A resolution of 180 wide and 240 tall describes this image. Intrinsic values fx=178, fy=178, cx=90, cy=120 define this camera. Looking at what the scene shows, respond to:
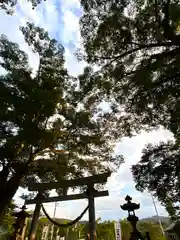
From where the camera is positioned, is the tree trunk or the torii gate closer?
the torii gate

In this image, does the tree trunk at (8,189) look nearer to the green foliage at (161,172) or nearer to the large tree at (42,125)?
the large tree at (42,125)

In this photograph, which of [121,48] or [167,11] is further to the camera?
[121,48]

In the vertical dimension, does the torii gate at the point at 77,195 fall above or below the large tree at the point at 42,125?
below

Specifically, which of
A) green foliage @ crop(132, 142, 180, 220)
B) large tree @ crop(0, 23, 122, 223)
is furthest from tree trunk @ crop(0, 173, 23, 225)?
green foliage @ crop(132, 142, 180, 220)

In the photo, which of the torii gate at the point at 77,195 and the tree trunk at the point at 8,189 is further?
the tree trunk at the point at 8,189

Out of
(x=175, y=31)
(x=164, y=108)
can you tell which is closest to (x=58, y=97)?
(x=164, y=108)

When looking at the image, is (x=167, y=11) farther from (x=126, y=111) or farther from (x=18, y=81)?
(x=18, y=81)

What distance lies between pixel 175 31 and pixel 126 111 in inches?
127

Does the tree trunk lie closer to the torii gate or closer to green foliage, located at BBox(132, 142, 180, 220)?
the torii gate

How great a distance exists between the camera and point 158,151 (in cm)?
675

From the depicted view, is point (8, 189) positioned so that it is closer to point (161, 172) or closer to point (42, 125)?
point (42, 125)

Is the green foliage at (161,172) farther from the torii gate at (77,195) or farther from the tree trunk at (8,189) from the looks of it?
the tree trunk at (8,189)

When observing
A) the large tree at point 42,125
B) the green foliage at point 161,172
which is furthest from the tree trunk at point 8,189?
the green foliage at point 161,172

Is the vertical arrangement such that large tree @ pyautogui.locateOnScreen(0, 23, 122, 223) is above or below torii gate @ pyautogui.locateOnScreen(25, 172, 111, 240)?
above
